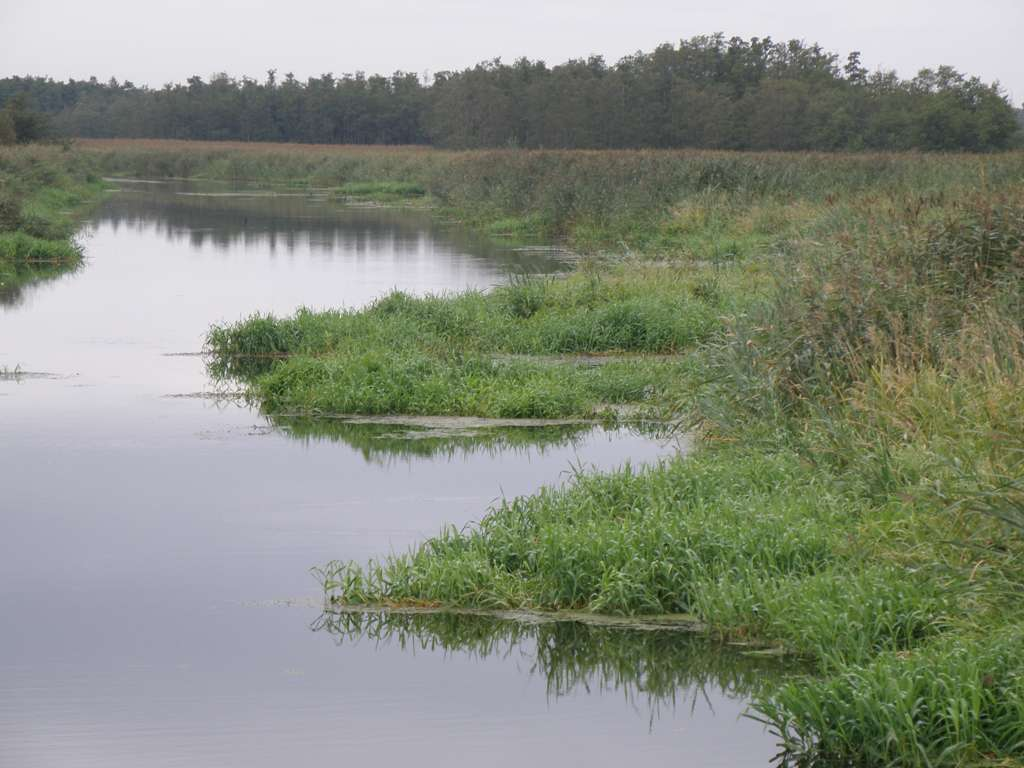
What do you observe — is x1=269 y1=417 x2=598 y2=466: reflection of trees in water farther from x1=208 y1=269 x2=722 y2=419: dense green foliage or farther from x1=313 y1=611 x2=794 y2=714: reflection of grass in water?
x1=313 y1=611 x2=794 y2=714: reflection of grass in water

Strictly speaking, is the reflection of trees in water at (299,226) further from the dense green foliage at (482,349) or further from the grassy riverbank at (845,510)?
the grassy riverbank at (845,510)

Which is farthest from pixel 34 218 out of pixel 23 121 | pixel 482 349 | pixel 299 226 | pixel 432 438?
pixel 23 121

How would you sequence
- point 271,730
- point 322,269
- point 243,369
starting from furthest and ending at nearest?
point 322,269 → point 243,369 → point 271,730

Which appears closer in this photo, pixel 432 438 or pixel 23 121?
pixel 432 438

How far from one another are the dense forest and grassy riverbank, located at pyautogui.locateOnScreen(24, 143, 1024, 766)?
3058cm

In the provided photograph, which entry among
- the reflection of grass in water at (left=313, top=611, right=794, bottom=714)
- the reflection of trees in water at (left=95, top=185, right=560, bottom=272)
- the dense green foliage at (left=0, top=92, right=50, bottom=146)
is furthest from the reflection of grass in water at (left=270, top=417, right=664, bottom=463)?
the dense green foliage at (left=0, top=92, right=50, bottom=146)

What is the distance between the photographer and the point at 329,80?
102m

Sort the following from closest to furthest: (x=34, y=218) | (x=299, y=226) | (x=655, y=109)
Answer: (x=34, y=218), (x=299, y=226), (x=655, y=109)

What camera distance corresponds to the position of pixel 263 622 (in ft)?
22.3

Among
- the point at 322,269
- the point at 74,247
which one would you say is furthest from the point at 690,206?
the point at 74,247

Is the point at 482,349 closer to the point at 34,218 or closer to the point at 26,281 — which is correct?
the point at 26,281

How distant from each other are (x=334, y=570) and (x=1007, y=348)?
12.8 feet

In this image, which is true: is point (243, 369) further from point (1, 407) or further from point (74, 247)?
point (74, 247)

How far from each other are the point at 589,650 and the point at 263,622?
1613 mm
